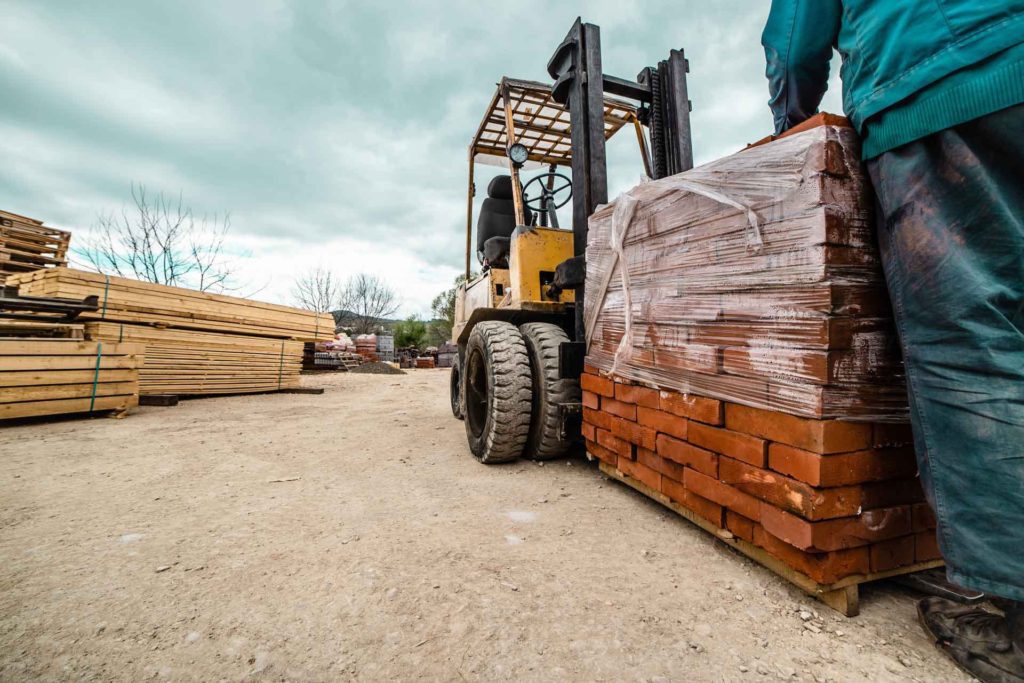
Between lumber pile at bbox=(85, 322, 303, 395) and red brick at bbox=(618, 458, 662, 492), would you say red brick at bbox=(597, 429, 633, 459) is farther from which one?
lumber pile at bbox=(85, 322, 303, 395)

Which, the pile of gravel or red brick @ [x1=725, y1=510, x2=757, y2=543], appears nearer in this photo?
red brick @ [x1=725, y1=510, x2=757, y2=543]

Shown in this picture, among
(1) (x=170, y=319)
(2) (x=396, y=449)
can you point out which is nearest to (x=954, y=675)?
(2) (x=396, y=449)

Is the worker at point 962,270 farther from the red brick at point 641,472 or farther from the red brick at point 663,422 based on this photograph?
the red brick at point 641,472

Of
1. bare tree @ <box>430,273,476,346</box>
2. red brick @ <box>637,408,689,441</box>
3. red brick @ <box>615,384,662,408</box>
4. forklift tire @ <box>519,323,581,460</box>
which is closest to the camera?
red brick @ <box>637,408,689,441</box>

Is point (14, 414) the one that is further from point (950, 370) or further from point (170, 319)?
point (950, 370)

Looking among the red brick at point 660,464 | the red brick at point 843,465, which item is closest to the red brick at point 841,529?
the red brick at point 843,465

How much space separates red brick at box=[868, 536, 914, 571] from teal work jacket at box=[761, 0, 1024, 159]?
44.7 inches

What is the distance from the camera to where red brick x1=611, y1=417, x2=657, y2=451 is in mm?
1876

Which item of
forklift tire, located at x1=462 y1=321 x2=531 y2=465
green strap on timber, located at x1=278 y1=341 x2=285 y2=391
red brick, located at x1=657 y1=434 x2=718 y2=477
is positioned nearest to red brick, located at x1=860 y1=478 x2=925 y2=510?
red brick, located at x1=657 y1=434 x2=718 y2=477

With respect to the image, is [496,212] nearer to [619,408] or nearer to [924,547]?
Answer: [619,408]

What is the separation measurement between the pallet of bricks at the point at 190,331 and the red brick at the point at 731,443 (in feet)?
20.9

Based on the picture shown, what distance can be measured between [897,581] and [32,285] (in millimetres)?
8422

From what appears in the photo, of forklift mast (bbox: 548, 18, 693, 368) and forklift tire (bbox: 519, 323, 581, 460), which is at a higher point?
forklift mast (bbox: 548, 18, 693, 368)

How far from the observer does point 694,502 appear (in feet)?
5.51
